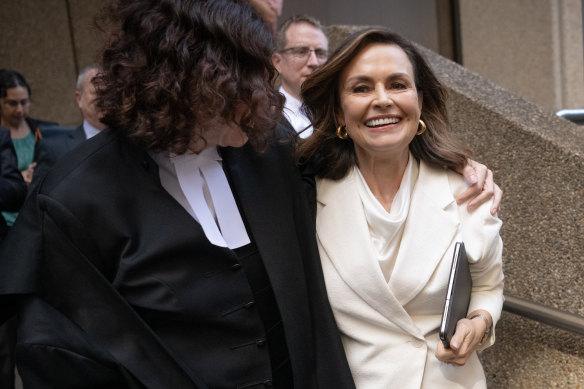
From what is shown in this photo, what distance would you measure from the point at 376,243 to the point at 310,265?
0.23 m

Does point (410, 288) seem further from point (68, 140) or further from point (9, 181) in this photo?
point (68, 140)

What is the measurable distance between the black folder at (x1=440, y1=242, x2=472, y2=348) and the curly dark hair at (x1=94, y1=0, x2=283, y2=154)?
722 millimetres

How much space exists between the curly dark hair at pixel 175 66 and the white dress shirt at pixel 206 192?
12cm

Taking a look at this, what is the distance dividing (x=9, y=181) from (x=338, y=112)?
99.5 inches

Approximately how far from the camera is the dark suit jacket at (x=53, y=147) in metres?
4.20

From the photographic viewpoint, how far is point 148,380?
166cm

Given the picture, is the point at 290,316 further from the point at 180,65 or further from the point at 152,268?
the point at 180,65

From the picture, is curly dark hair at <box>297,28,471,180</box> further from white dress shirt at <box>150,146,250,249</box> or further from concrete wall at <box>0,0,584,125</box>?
concrete wall at <box>0,0,584,125</box>

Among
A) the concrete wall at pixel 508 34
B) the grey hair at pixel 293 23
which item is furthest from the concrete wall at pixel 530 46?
the grey hair at pixel 293 23

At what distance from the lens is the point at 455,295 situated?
182cm

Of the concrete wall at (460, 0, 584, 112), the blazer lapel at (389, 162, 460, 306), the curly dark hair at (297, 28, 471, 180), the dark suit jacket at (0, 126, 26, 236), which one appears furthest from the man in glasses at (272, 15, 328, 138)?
the concrete wall at (460, 0, 584, 112)

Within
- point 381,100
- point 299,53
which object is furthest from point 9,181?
point 381,100

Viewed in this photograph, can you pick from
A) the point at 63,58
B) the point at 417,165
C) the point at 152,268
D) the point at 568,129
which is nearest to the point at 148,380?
the point at 152,268

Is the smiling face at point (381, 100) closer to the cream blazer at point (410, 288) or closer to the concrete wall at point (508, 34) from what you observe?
the cream blazer at point (410, 288)
